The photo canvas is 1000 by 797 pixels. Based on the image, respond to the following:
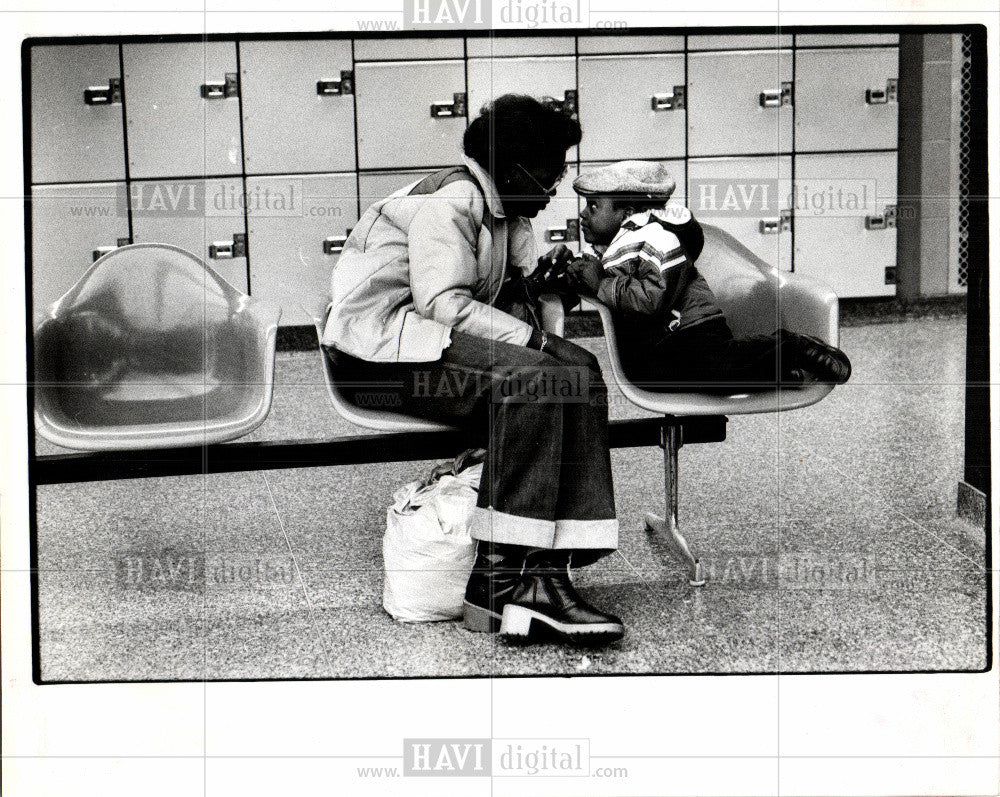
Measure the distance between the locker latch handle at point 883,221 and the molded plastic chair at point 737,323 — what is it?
6.38 ft

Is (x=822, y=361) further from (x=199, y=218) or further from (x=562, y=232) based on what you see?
(x=199, y=218)

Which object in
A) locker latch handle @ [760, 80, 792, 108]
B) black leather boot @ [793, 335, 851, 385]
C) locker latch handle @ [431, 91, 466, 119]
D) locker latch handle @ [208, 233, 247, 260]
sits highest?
locker latch handle @ [760, 80, 792, 108]

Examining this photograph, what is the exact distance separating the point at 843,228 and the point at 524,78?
Result: 2.33m

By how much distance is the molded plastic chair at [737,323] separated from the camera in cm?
228

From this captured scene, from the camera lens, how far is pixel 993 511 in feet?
5.95

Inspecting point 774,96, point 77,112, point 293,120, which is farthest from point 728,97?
point 77,112

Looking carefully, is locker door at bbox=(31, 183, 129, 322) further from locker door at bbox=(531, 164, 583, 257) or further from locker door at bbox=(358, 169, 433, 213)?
locker door at bbox=(531, 164, 583, 257)

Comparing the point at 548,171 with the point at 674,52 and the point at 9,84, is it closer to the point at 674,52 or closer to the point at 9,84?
the point at 9,84

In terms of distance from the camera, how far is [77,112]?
7.91 feet

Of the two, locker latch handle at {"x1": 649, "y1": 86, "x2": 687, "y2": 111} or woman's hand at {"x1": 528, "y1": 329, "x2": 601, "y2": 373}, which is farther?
locker latch handle at {"x1": 649, "y1": 86, "x2": 687, "y2": 111}

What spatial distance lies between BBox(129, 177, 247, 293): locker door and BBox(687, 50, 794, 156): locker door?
55.0 inches

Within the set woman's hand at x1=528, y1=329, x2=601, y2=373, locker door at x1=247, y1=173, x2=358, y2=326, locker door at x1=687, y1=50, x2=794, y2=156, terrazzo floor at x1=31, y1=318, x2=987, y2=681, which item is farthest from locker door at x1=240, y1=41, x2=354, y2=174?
woman's hand at x1=528, y1=329, x2=601, y2=373

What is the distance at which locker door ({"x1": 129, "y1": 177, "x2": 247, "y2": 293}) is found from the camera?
11.1 feet

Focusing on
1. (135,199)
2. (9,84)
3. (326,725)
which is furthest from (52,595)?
(135,199)
